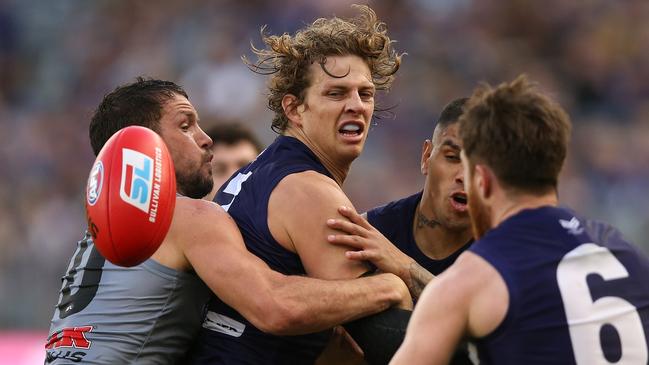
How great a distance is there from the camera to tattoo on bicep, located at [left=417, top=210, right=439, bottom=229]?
5836 millimetres

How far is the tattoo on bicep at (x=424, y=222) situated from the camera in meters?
5.84

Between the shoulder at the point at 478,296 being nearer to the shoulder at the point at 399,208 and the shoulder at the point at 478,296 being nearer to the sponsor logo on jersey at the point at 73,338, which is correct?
the sponsor logo on jersey at the point at 73,338

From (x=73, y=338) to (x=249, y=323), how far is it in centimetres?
80

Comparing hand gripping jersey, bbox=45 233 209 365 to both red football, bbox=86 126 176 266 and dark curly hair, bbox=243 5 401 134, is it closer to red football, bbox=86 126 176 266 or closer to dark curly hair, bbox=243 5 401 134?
red football, bbox=86 126 176 266

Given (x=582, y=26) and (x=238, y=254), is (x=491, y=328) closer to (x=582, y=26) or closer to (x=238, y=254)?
(x=238, y=254)

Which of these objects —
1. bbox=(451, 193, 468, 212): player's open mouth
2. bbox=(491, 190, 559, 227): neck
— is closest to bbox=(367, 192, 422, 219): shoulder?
bbox=(451, 193, 468, 212): player's open mouth

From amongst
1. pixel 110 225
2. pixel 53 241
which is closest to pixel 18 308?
pixel 53 241

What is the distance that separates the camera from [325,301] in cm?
462

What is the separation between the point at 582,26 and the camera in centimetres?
1287

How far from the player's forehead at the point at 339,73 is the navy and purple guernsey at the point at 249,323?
0.45 meters

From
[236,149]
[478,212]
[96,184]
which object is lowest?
[478,212]

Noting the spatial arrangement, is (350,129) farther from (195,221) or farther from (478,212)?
(478,212)

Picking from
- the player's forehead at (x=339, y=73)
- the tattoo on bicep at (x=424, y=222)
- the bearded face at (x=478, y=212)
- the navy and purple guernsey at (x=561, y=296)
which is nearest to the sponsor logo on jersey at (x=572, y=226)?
the navy and purple guernsey at (x=561, y=296)

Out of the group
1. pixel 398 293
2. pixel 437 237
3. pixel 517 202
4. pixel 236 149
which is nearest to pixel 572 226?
pixel 517 202
